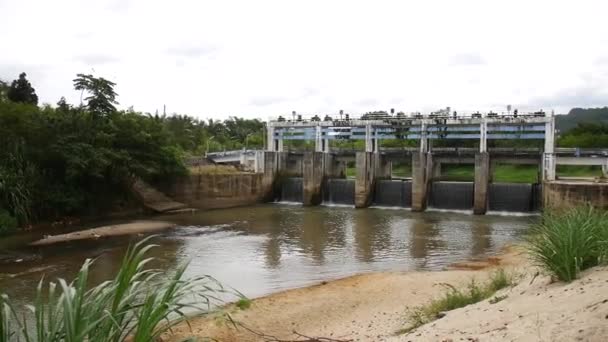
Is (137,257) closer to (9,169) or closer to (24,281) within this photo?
(24,281)

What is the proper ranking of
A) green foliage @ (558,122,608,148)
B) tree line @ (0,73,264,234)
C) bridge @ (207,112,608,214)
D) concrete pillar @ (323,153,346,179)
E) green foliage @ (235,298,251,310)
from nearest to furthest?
green foliage @ (235,298,251,310) → tree line @ (0,73,264,234) → bridge @ (207,112,608,214) → concrete pillar @ (323,153,346,179) → green foliage @ (558,122,608,148)

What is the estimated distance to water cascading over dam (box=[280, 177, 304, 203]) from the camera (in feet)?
135

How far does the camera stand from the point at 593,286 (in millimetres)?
6594

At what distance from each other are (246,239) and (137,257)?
21.2 metres

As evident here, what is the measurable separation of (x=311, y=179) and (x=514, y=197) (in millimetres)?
14545

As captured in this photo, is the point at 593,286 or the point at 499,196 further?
the point at 499,196

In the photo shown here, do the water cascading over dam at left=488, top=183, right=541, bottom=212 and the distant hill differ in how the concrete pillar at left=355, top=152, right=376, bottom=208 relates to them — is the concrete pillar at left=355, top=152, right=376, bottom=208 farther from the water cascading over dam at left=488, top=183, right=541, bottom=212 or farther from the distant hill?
the distant hill

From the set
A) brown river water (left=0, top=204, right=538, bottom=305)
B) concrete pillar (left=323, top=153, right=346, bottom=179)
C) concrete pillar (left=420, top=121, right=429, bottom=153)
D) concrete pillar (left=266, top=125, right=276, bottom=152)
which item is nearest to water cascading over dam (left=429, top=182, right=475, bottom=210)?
brown river water (left=0, top=204, right=538, bottom=305)

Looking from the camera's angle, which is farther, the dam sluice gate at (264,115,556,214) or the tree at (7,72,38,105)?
the tree at (7,72,38,105)

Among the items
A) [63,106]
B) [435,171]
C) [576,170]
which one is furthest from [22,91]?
[576,170]

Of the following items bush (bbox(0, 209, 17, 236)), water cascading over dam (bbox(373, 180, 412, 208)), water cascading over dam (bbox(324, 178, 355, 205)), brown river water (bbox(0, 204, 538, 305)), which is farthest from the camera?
water cascading over dam (bbox(324, 178, 355, 205))

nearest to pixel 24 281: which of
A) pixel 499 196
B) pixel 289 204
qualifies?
pixel 289 204

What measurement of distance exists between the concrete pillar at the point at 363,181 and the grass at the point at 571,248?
28863 mm

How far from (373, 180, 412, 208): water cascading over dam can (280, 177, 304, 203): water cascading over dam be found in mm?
6373
